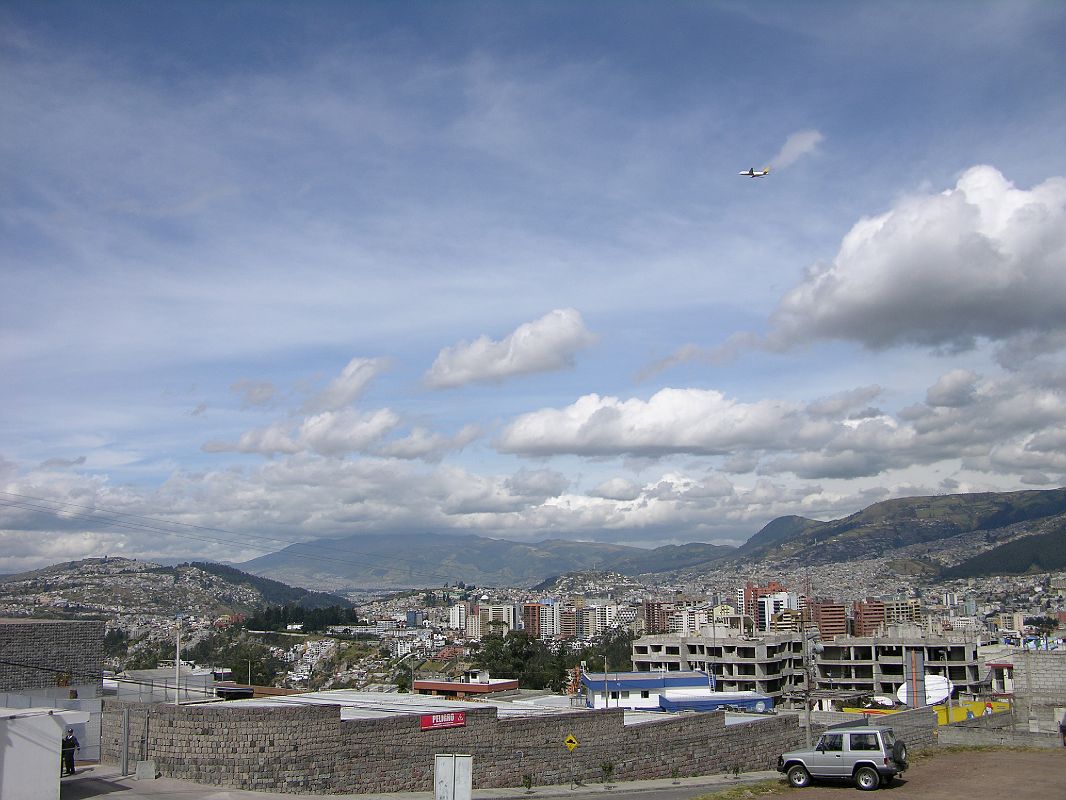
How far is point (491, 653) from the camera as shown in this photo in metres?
89.6

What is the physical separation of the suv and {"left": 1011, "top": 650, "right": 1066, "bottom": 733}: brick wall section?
25751mm

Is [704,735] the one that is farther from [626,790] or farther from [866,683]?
[866,683]

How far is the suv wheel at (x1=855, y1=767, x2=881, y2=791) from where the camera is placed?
24.8 meters

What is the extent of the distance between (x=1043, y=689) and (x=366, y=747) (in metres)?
37.4

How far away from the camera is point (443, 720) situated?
27.8 meters

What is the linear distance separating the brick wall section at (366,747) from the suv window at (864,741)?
26.7ft

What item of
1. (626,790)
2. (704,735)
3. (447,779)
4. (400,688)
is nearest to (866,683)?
(400,688)

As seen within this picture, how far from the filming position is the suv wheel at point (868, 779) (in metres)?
24.8

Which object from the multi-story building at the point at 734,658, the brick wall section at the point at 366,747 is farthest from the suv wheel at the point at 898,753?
the multi-story building at the point at 734,658

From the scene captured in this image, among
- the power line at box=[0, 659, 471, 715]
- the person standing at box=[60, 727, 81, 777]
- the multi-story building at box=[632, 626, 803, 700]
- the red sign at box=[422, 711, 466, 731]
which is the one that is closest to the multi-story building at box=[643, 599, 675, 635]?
the multi-story building at box=[632, 626, 803, 700]

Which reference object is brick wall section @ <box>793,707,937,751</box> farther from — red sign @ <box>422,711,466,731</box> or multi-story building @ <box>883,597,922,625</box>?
multi-story building @ <box>883,597,922,625</box>

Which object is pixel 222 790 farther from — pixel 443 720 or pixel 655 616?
pixel 655 616

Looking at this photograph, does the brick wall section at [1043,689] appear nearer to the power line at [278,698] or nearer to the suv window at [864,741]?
the suv window at [864,741]

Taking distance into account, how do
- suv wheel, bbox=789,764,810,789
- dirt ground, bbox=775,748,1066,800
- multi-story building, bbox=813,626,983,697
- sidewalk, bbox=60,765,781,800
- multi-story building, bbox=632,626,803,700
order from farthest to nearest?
multi-story building, bbox=632,626,803,700
multi-story building, bbox=813,626,983,697
suv wheel, bbox=789,764,810,789
sidewalk, bbox=60,765,781,800
dirt ground, bbox=775,748,1066,800
